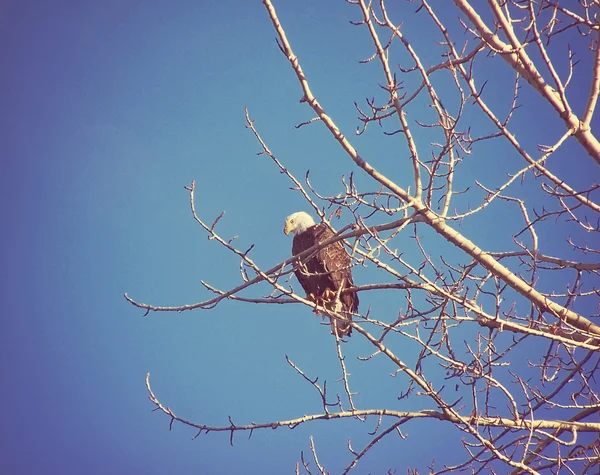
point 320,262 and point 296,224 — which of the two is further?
point 296,224

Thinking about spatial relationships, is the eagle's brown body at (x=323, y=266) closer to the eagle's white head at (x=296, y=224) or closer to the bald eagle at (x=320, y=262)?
the bald eagle at (x=320, y=262)

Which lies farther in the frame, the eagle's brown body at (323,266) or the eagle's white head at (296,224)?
the eagle's white head at (296,224)

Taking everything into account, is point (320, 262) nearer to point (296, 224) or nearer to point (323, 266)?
point (323, 266)

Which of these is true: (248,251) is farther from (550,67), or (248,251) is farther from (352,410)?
(550,67)

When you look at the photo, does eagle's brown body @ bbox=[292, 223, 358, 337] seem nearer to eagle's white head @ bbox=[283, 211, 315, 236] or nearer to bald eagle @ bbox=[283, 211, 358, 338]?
bald eagle @ bbox=[283, 211, 358, 338]

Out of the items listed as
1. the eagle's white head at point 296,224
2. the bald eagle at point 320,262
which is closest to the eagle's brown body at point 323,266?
the bald eagle at point 320,262

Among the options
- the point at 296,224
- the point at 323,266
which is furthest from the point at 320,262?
the point at 296,224

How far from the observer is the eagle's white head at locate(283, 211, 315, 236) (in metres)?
6.32

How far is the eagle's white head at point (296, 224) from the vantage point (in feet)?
20.7

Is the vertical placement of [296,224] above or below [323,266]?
above

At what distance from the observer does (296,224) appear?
638 centimetres

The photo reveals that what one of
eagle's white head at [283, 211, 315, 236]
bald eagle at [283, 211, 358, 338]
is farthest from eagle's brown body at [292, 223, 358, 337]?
eagle's white head at [283, 211, 315, 236]

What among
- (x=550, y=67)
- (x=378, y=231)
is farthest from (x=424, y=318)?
(x=550, y=67)

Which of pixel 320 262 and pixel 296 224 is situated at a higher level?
pixel 296 224
